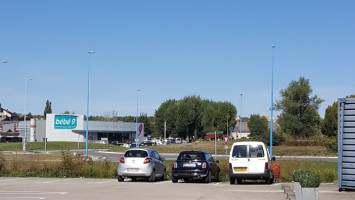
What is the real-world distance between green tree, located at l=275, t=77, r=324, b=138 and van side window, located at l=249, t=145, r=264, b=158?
202ft

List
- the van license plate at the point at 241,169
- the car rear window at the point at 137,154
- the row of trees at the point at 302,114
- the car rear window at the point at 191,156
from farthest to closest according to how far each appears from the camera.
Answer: the row of trees at the point at 302,114 → the car rear window at the point at 191,156 → the car rear window at the point at 137,154 → the van license plate at the point at 241,169

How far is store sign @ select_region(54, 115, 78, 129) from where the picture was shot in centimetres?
9344

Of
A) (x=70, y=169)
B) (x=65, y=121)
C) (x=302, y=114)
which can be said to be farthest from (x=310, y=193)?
(x=65, y=121)

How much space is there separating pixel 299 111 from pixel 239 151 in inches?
2518

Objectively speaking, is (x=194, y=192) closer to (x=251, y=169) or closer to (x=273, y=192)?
(x=273, y=192)

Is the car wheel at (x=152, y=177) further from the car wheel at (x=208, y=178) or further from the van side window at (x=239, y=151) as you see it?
the van side window at (x=239, y=151)

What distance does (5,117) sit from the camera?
158 metres

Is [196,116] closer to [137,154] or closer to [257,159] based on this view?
[137,154]

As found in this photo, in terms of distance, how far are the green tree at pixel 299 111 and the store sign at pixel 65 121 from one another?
1540 inches

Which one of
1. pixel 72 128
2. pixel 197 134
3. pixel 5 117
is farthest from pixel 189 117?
pixel 5 117

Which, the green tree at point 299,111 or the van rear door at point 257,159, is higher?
the green tree at point 299,111

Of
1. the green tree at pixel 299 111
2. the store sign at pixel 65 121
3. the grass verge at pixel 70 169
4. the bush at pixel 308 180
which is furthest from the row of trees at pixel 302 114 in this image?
the bush at pixel 308 180

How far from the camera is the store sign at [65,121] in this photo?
9344 cm

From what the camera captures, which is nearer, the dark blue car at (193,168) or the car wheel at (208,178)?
the dark blue car at (193,168)
